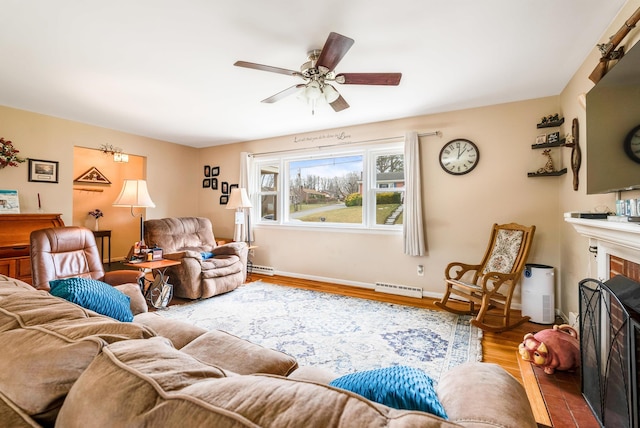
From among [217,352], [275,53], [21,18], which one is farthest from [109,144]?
[217,352]

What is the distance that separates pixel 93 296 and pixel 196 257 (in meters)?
2.33

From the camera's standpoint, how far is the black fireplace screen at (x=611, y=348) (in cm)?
122

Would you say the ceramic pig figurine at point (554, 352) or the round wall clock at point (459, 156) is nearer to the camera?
the ceramic pig figurine at point (554, 352)

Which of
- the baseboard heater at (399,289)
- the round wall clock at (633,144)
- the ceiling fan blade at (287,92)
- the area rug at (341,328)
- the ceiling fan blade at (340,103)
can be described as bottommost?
the area rug at (341,328)

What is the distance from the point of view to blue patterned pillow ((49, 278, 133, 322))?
4.24ft

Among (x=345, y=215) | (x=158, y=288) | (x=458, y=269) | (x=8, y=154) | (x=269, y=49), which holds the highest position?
(x=269, y=49)

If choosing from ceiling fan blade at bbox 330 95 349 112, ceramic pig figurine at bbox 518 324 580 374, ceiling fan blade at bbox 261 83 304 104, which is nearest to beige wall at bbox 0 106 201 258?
ceiling fan blade at bbox 261 83 304 104

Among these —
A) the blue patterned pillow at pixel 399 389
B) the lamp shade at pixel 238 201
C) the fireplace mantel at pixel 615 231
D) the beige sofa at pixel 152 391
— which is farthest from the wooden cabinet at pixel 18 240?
the fireplace mantel at pixel 615 231

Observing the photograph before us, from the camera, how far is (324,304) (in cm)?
351

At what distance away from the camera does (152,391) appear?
48 centimetres

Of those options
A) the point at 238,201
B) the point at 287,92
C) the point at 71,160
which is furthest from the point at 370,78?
the point at 71,160

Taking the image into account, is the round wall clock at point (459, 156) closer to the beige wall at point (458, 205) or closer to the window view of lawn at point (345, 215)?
the beige wall at point (458, 205)

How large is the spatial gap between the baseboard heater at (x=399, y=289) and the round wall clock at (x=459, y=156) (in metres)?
1.61

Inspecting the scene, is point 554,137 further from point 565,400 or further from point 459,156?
point 565,400
